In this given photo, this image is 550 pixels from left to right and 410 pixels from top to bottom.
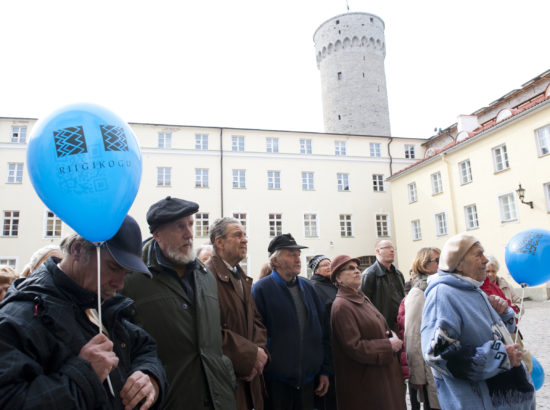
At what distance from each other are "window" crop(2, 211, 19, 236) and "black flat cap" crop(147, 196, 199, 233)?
26934mm

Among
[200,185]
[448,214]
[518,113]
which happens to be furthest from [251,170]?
[518,113]

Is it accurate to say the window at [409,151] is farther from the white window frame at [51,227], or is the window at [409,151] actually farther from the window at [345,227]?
the white window frame at [51,227]

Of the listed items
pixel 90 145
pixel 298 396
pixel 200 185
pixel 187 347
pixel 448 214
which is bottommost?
pixel 298 396

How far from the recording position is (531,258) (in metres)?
4.12

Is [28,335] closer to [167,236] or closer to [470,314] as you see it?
[167,236]

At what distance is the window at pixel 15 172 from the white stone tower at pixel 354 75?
93.2 ft

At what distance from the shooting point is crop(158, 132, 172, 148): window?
28.6m

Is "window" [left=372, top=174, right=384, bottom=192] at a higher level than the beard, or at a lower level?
higher

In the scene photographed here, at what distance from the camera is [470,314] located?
2.86 m

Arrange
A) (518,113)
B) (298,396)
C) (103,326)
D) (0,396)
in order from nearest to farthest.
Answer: (0,396)
(103,326)
(298,396)
(518,113)

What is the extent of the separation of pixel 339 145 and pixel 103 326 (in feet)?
102

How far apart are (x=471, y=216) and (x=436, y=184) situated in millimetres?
3480

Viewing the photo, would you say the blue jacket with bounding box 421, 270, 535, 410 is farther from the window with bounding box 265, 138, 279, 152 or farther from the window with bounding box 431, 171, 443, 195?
the window with bounding box 265, 138, 279, 152

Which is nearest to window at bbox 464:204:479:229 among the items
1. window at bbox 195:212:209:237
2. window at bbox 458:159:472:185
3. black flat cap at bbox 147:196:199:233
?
window at bbox 458:159:472:185
